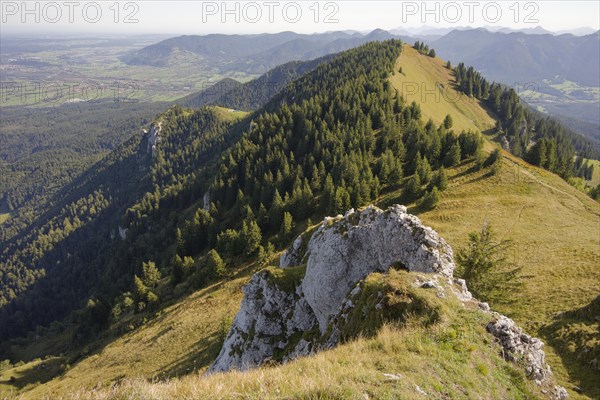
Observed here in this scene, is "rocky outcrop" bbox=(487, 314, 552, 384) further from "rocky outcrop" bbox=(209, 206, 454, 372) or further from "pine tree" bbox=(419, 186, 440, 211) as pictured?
"pine tree" bbox=(419, 186, 440, 211)

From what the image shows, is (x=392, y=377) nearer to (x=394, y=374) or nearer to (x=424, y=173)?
(x=394, y=374)

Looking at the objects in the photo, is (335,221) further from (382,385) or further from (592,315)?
(382,385)

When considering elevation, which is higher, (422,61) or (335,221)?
(422,61)

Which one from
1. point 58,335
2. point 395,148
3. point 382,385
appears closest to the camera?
point 382,385

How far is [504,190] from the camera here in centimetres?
6475

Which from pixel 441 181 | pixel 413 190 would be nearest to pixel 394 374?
pixel 413 190

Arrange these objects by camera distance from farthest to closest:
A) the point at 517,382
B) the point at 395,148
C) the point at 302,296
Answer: the point at 395,148 → the point at 302,296 → the point at 517,382

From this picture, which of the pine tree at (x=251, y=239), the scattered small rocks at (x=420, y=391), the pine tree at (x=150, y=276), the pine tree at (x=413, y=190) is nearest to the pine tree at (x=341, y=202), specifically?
the pine tree at (x=413, y=190)

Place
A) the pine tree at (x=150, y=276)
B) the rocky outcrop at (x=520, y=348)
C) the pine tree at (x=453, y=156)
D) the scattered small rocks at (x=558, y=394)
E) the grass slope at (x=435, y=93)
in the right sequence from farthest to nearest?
the grass slope at (x=435, y=93) → the pine tree at (x=150, y=276) → the pine tree at (x=453, y=156) → the rocky outcrop at (x=520, y=348) → the scattered small rocks at (x=558, y=394)

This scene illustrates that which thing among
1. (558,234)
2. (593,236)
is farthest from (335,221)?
→ (593,236)

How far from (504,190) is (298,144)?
71024mm

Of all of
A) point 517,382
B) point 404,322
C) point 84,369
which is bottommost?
point 84,369

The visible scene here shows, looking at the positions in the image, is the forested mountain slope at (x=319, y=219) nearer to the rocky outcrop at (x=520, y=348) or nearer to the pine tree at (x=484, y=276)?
the rocky outcrop at (x=520, y=348)

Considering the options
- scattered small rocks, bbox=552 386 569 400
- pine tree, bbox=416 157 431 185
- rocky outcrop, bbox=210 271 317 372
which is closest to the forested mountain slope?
pine tree, bbox=416 157 431 185
